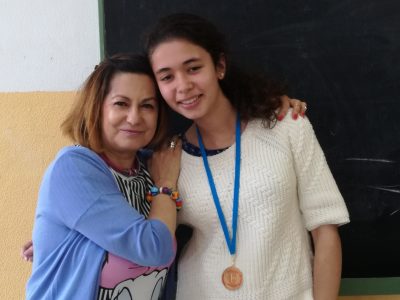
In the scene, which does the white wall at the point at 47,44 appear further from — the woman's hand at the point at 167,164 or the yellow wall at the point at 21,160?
the woman's hand at the point at 167,164

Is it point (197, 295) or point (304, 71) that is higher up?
point (304, 71)

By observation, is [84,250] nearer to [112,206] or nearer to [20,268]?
[112,206]

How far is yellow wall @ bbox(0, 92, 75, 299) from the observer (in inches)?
62.9

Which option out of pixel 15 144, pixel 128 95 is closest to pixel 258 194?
pixel 128 95

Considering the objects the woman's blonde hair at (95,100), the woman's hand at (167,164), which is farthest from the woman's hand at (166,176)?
the woman's blonde hair at (95,100)

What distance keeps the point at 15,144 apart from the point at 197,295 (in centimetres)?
91

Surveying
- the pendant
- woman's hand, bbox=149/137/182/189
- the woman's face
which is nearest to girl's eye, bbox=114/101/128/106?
the woman's face

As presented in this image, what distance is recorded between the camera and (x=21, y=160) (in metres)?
1.61

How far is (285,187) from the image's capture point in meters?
1.20

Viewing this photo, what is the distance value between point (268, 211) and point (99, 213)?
1.55 feet

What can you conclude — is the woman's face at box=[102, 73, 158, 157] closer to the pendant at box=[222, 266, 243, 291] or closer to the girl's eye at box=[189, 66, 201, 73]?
the girl's eye at box=[189, 66, 201, 73]

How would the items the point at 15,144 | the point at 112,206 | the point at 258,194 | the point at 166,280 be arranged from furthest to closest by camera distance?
→ the point at 15,144 < the point at 166,280 < the point at 258,194 < the point at 112,206

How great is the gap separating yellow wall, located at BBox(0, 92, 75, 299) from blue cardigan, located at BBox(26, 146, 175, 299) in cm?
51

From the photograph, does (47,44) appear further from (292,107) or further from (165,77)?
(292,107)
